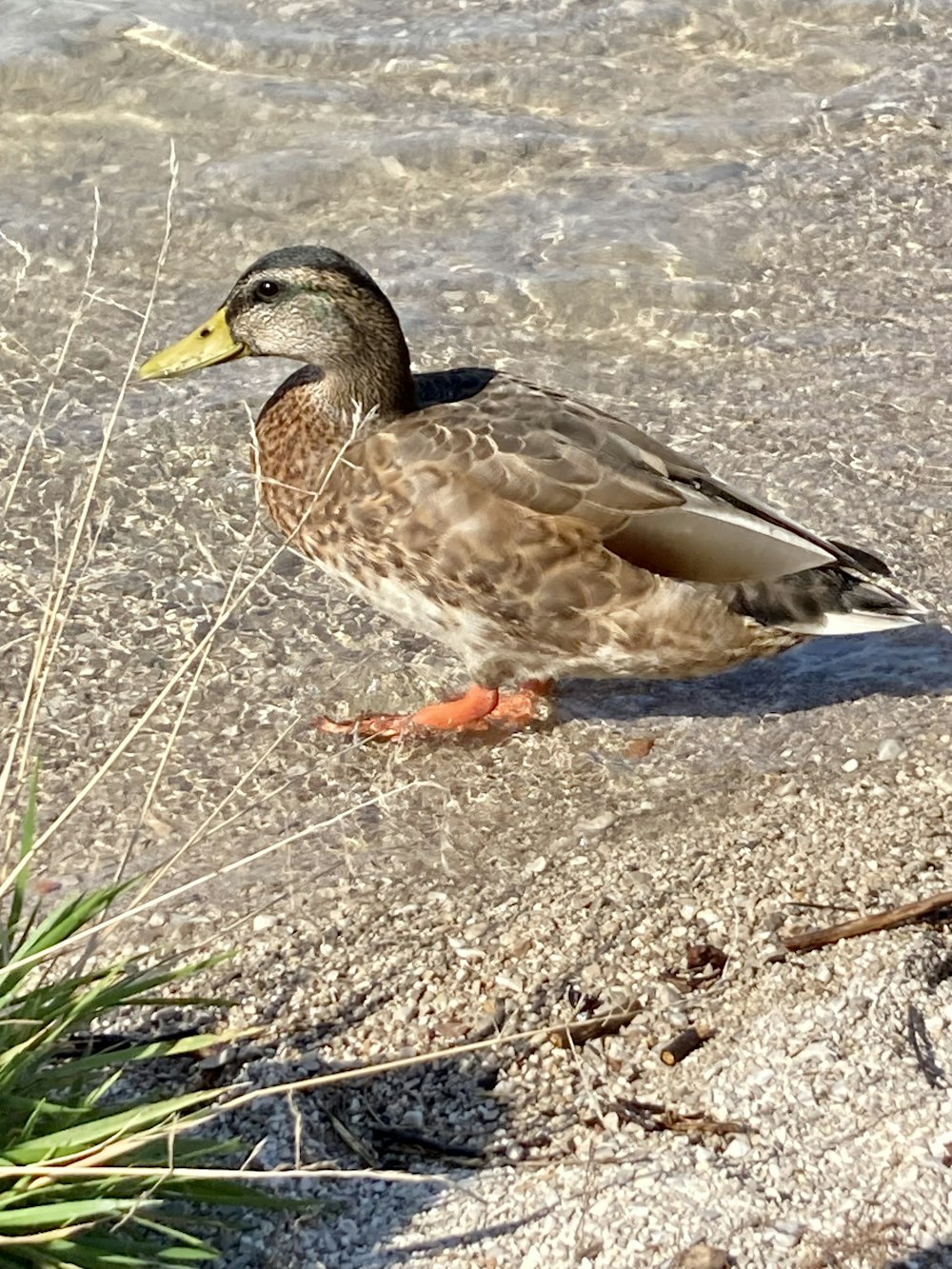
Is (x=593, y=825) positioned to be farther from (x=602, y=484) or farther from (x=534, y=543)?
(x=602, y=484)

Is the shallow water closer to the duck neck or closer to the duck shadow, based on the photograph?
the duck shadow

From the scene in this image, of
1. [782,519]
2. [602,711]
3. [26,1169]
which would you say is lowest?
[602,711]

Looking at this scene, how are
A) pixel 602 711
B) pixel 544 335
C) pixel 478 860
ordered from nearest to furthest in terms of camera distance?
pixel 478 860, pixel 602 711, pixel 544 335

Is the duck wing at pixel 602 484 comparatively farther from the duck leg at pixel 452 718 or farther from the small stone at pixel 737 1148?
the small stone at pixel 737 1148

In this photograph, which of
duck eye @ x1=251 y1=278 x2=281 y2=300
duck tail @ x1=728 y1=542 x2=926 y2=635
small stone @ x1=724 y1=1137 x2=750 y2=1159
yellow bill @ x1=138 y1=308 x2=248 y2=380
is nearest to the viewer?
small stone @ x1=724 y1=1137 x2=750 y2=1159

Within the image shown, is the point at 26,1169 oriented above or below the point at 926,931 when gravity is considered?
above

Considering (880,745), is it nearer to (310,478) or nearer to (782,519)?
(782,519)

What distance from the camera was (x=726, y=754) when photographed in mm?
4078

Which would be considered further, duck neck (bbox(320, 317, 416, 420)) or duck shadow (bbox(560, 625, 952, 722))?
duck shadow (bbox(560, 625, 952, 722))

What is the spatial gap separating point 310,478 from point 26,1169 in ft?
7.43

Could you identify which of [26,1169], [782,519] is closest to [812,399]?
[782,519]

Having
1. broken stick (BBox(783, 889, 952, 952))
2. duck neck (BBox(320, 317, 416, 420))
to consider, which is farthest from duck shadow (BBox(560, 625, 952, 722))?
broken stick (BBox(783, 889, 952, 952))

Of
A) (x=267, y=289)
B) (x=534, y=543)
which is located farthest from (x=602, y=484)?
(x=267, y=289)

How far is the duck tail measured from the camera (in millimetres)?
4023
